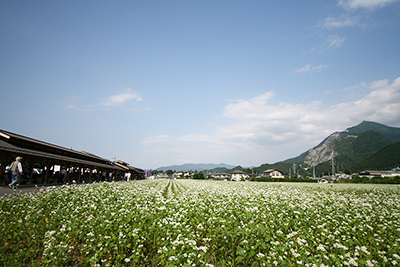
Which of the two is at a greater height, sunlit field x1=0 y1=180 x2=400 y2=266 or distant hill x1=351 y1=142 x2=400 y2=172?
distant hill x1=351 y1=142 x2=400 y2=172

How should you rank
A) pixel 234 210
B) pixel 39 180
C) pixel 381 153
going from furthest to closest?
pixel 381 153, pixel 39 180, pixel 234 210

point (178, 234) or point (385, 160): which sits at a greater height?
point (385, 160)

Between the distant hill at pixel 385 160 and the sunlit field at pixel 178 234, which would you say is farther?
the distant hill at pixel 385 160

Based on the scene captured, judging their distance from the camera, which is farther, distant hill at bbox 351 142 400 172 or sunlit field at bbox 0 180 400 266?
distant hill at bbox 351 142 400 172

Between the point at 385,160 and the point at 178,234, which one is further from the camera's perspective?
the point at 385,160

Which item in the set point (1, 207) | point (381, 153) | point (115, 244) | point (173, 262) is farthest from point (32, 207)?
point (381, 153)

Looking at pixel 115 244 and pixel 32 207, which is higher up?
pixel 32 207

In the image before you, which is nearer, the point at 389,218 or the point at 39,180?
the point at 389,218

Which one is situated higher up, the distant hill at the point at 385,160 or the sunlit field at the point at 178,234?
the distant hill at the point at 385,160

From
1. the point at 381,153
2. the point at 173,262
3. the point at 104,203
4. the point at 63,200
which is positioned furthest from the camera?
the point at 381,153

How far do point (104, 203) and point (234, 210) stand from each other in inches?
168

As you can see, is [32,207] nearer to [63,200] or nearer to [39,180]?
[63,200]

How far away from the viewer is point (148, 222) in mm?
5578

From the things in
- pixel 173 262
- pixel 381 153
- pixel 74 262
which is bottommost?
pixel 74 262
